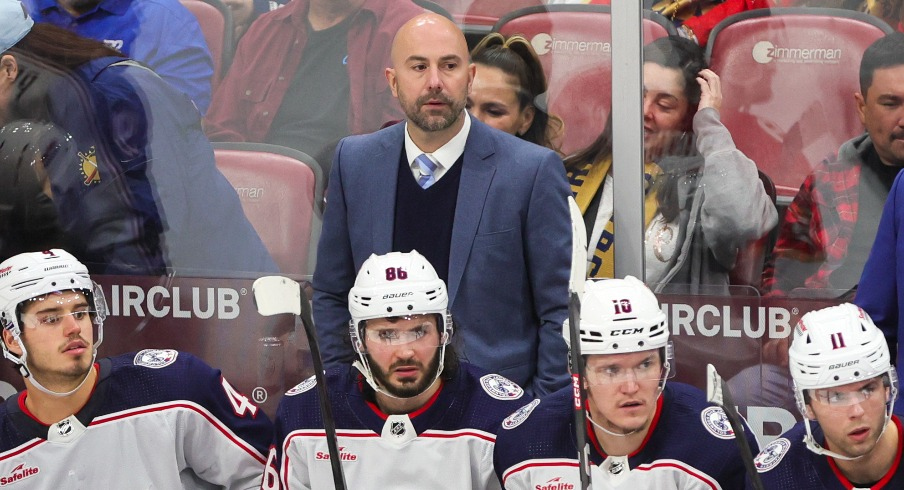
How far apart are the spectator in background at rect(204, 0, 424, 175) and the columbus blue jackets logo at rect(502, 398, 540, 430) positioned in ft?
3.74

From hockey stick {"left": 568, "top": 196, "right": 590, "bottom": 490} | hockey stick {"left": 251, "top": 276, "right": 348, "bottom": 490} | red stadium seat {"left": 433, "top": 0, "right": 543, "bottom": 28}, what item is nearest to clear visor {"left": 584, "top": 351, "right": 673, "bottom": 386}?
hockey stick {"left": 568, "top": 196, "right": 590, "bottom": 490}

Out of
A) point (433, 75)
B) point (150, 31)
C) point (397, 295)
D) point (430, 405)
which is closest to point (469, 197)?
point (433, 75)

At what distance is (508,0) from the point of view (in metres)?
3.93

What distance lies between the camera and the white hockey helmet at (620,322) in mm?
2971

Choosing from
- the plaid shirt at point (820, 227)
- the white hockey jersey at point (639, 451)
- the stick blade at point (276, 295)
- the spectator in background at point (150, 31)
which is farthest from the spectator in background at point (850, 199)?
the spectator in background at point (150, 31)

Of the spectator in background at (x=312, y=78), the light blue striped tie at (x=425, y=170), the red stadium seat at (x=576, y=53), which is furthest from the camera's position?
the spectator in background at (x=312, y=78)

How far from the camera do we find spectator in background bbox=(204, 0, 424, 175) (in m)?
4.01

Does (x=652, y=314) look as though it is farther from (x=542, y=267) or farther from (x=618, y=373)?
(x=542, y=267)

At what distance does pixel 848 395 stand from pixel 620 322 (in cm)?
48

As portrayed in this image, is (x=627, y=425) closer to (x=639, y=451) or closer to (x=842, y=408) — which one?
(x=639, y=451)

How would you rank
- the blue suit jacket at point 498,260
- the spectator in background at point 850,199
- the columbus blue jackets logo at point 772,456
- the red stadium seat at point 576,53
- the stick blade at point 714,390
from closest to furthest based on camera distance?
the stick blade at point 714,390
the columbus blue jackets logo at point 772,456
the blue suit jacket at point 498,260
the spectator in background at point 850,199
the red stadium seat at point 576,53

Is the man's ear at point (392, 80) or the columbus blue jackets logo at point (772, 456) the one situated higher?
the man's ear at point (392, 80)

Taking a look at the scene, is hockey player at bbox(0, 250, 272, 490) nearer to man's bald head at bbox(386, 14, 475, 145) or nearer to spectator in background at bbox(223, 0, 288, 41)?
man's bald head at bbox(386, 14, 475, 145)

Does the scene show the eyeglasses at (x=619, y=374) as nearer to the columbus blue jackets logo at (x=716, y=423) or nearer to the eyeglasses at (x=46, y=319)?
the columbus blue jackets logo at (x=716, y=423)
